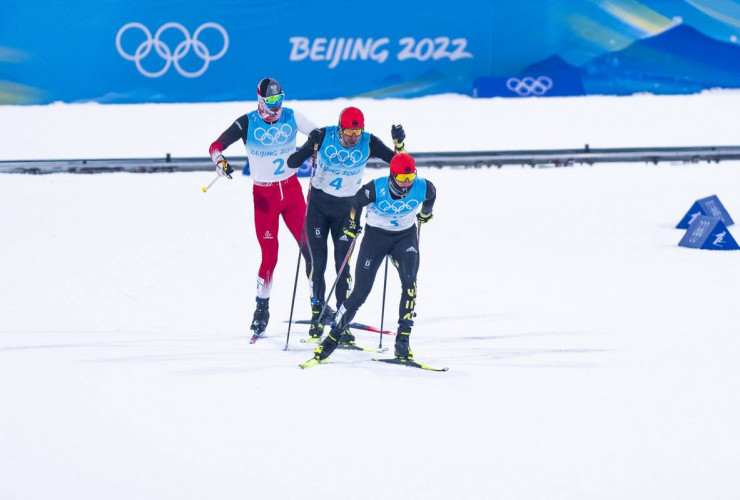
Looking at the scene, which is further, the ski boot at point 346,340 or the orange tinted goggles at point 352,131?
the ski boot at point 346,340

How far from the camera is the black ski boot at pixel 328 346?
852 cm

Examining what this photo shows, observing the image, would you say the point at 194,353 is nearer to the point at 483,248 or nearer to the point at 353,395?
the point at 353,395

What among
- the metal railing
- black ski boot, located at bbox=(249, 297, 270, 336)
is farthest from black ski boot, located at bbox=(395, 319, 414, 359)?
the metal railing

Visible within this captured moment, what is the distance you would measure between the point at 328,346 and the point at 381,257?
2.76 ft

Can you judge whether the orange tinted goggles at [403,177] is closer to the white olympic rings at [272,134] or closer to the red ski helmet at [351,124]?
the red ski helmet at [351,124]

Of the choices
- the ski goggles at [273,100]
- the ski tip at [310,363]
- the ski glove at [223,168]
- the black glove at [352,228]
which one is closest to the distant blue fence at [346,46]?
the ski goggles at [273,100]

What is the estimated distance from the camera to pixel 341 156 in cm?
927

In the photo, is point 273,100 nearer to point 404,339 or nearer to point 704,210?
point 404,339

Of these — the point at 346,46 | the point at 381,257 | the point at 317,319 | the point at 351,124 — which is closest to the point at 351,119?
the point at 351,124

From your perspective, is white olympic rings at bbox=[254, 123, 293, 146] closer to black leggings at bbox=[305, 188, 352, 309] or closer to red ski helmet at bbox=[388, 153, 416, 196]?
black leggings at bbox=[305, 188, 352, 309]

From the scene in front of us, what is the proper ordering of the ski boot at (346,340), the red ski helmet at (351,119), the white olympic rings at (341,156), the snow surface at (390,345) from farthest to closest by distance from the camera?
the white olympic rings at (341,156) < the ski boot at (346,340) < the red ski helmet at (351,119) < the snow surface at (390,345)

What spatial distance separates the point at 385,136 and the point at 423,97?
3441 millimetres

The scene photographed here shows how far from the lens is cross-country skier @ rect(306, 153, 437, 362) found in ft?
27.6

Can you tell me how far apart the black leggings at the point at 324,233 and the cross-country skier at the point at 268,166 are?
0.15 m
